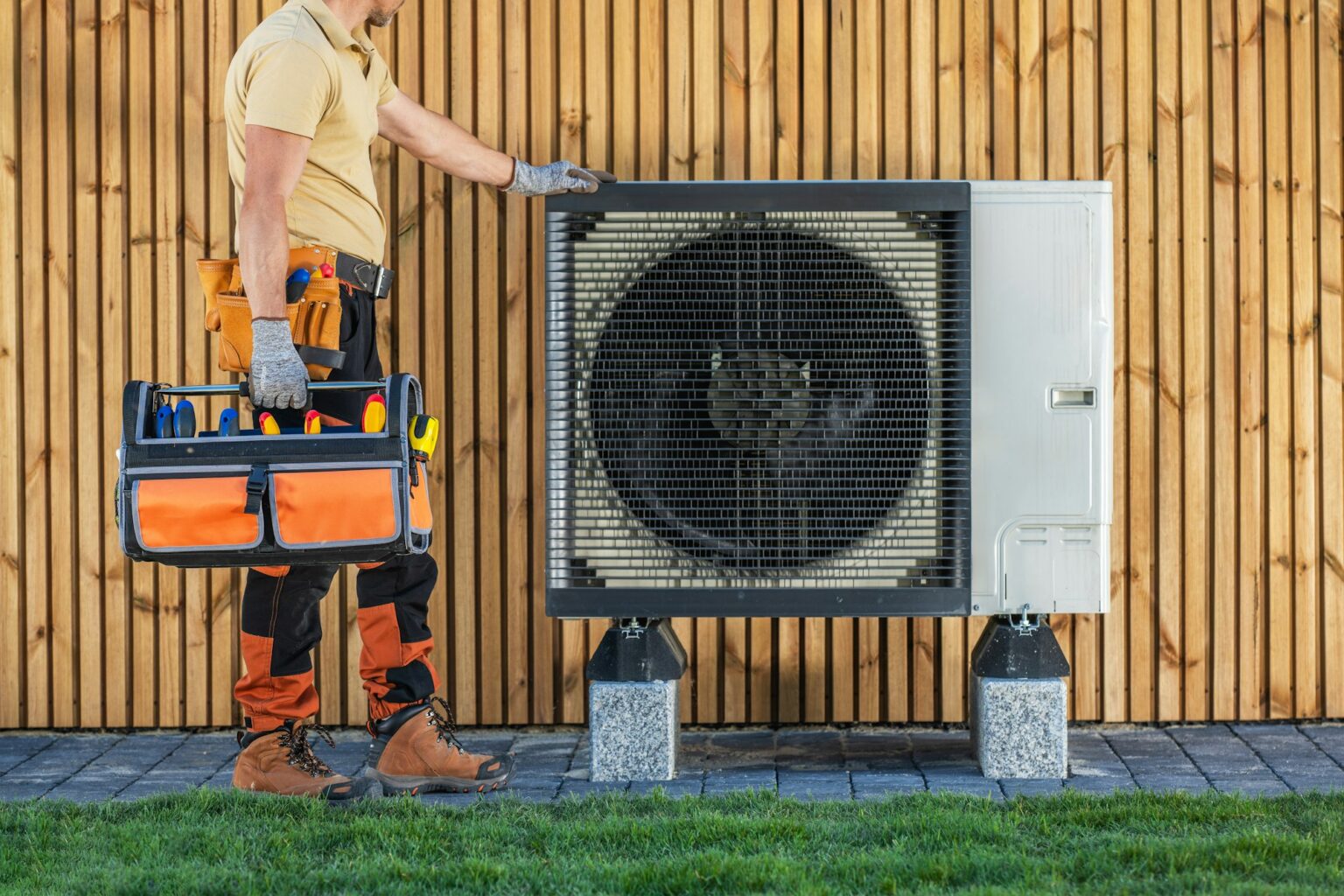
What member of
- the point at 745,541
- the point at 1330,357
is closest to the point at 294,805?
the point at 745,541

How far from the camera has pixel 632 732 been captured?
11.9ft

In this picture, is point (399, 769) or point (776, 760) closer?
point (399, 769)

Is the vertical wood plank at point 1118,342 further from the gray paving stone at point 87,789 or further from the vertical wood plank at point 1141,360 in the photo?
the gray paving stone at point 87,789

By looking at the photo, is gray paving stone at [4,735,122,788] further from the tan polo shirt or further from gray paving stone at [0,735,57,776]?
the tan polo shirt

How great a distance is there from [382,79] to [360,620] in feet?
4.58

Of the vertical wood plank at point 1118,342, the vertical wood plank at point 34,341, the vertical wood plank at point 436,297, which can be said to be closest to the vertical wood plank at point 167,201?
the vertical wood plank at point 34,341

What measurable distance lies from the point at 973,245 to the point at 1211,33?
49.6 inches

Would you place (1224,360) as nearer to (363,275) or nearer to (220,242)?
(363,275)

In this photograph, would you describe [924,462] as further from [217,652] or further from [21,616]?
[21,616]

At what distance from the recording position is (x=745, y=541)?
11.7ft

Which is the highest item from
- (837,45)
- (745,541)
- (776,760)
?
(837,45)

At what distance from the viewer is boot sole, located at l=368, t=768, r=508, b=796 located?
3.56 metres

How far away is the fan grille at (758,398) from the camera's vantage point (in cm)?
354

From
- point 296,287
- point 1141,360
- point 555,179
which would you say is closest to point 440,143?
point 555,179
